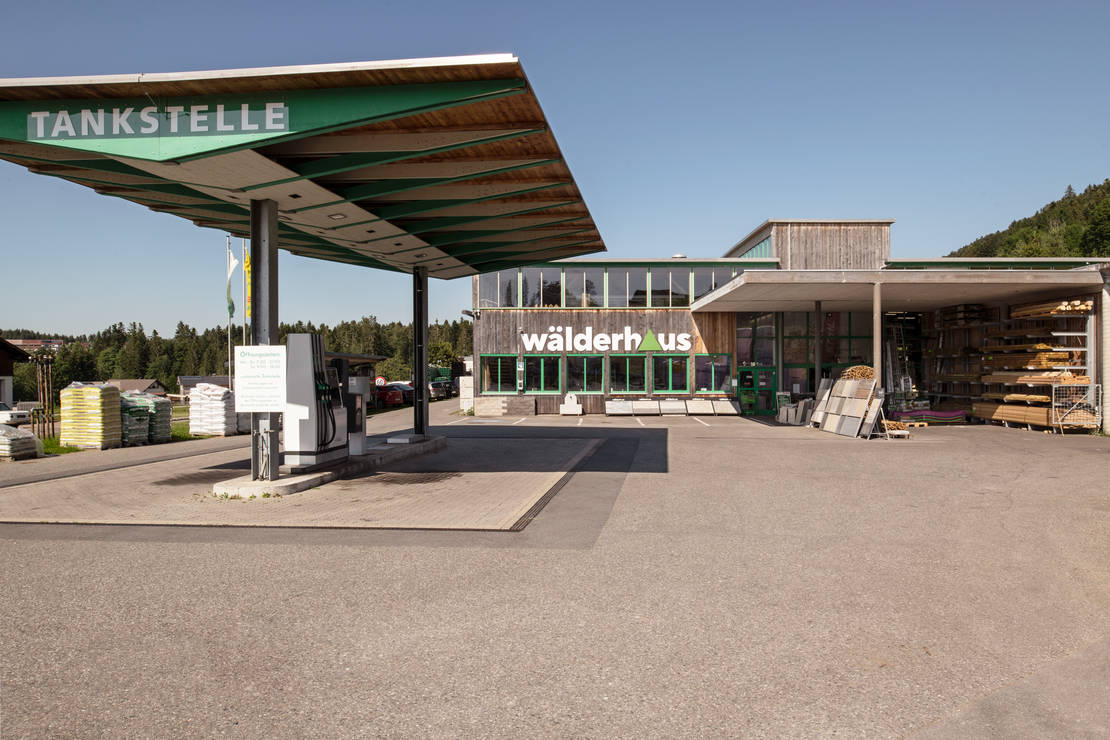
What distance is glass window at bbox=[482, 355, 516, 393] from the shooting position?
2822 centimetres

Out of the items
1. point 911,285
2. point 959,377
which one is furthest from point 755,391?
point 911,285

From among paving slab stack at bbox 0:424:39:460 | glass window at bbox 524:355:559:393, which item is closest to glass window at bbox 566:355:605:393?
glass window at bbox 524:355:559:393

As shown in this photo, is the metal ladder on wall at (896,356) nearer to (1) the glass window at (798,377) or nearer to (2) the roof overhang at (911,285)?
(1) the glass window at (798,377)

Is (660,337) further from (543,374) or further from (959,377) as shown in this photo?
(959,377)

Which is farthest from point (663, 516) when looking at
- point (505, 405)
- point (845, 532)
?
point (505, 405)

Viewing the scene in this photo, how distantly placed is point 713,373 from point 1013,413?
34.1 feet

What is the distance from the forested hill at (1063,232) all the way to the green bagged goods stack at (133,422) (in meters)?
91.9

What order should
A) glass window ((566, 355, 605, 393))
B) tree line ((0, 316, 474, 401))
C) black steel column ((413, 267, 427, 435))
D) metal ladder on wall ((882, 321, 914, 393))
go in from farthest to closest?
tree line ((0, 316, 474, 401)) < glass window ((566, 355, 605, 393)) < metal ladder on wall ((882, 321, 914, 393)) < black steel column ((413, 267, 427, 435))

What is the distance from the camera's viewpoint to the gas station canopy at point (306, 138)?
25.9 feet

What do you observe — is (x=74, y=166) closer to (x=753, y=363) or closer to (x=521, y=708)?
(x=521, y=708)

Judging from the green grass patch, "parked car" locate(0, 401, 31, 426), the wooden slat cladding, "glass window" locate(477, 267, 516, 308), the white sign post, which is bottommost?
the green grass patch

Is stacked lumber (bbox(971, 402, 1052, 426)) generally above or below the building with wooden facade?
below

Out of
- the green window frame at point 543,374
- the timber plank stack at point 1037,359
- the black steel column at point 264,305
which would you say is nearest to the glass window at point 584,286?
the green window frame at point 543,374

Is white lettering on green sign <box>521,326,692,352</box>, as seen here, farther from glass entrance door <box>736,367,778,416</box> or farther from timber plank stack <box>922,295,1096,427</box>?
timber plank stack <box>922,295,1096,427</box>
